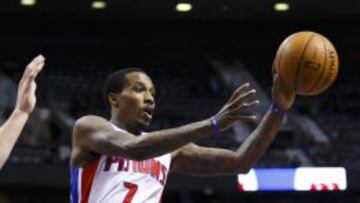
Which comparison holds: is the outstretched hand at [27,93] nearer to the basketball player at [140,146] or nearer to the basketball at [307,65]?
the basketball player at [140,146]

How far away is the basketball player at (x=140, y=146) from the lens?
11.1 feet

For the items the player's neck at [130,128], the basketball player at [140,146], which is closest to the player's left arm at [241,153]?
the basketball player at [140,146]

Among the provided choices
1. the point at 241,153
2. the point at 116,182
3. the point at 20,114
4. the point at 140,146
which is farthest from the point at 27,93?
the point at 241,153

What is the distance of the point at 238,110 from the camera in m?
3.38

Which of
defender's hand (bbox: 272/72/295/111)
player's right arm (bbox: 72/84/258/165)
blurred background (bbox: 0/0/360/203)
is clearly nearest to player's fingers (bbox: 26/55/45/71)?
player's right arm (bbox: 72/84/258/165)

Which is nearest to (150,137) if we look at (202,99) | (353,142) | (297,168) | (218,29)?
(297,168)

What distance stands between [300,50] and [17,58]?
14485 mm

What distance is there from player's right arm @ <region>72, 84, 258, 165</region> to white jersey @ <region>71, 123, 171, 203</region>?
0.33 feet

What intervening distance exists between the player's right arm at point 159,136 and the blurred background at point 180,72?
36.1ft

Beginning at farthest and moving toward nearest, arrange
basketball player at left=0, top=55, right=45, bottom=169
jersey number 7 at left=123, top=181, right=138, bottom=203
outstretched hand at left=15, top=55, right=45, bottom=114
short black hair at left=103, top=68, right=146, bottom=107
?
short black hair at left=103, top=68, right=146, bottom=107 < jersey number 7 at left=123, top=181, right=138, bottom=203 < outstretched hand at left=15, top=55, right=45, bottom=114 < basketball player at left=0, top=55, right=45, bottom=169

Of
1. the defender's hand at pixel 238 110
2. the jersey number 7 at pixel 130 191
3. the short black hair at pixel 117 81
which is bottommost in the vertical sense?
the jersey number 7 at pixel 130 191

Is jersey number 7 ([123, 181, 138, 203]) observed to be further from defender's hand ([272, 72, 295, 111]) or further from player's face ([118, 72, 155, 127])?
defender's hand ([272, 72, 295, 111])

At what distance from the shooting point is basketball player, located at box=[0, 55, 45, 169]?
3.09 m

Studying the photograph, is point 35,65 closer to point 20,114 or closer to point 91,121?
point 20,114
